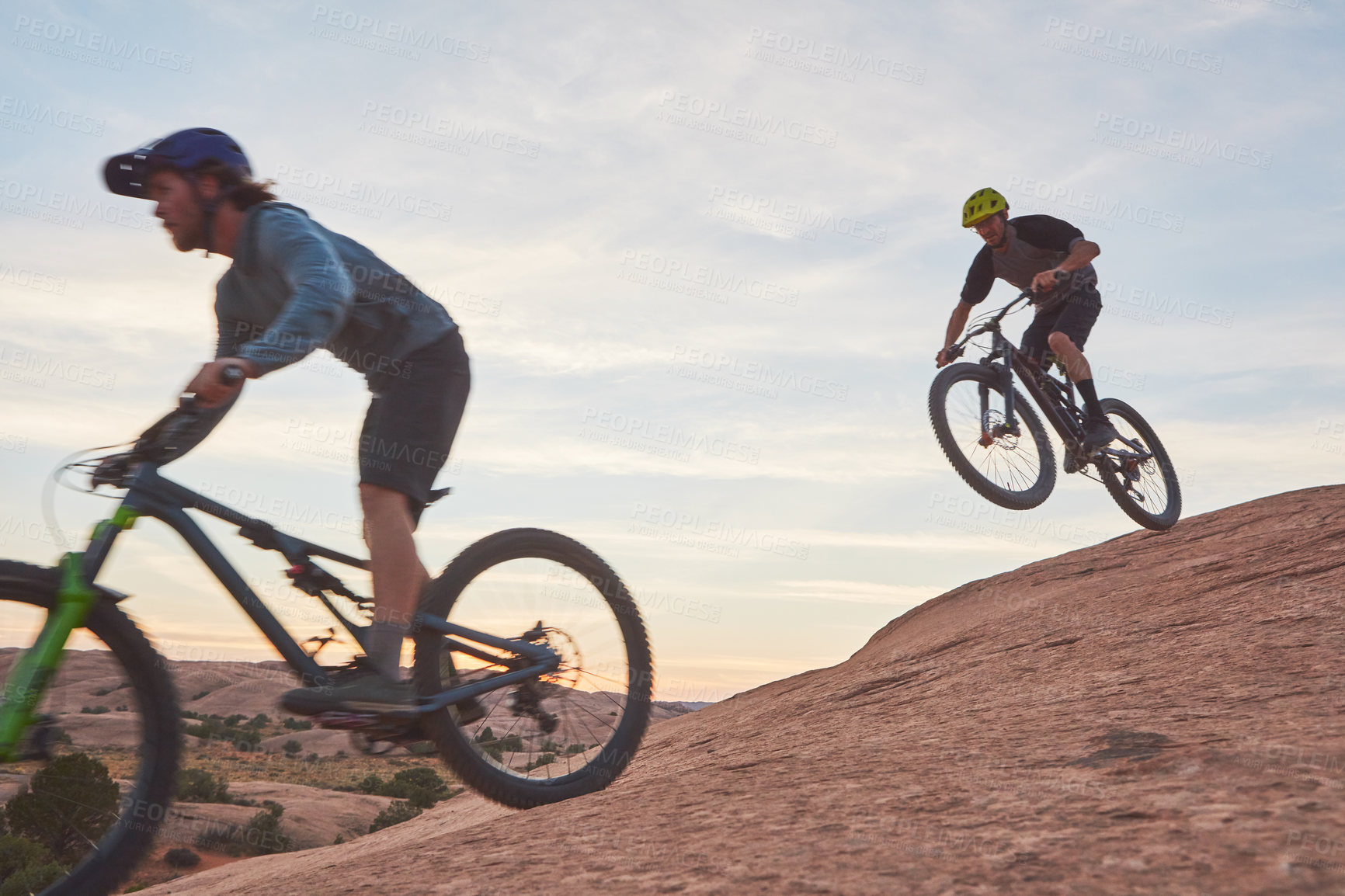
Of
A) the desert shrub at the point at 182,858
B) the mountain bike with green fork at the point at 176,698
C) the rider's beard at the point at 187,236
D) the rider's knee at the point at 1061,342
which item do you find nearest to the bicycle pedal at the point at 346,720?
the mountain bike with green fork at the point at 176,698

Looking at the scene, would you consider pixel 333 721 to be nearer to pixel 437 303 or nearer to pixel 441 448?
pixel 441 448

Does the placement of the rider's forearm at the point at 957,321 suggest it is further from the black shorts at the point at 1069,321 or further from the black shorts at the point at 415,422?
the black shorts at the point at 415,422

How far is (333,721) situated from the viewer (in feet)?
9.59

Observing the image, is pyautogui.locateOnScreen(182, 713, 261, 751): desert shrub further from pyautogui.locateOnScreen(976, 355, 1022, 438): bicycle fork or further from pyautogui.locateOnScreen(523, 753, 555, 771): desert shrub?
pyautogui.locateOnScreen(523, 753, 555, 771): desert shrub

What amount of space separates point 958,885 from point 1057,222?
23.4ft

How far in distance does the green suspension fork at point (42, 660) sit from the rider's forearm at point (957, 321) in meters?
6.84

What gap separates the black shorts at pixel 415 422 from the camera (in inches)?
125

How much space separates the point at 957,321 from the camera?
26.7 feet

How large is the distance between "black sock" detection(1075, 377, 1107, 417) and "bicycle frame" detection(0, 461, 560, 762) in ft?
21.1

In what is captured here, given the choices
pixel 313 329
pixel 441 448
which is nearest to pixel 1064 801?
pixel 441 448

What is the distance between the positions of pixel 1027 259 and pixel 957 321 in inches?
29.9

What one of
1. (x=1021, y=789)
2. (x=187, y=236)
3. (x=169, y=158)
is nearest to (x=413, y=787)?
(x=187, y=236)

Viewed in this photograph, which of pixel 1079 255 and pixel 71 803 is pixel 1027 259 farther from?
pixel 71 803

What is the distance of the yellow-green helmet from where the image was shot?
7758mm
